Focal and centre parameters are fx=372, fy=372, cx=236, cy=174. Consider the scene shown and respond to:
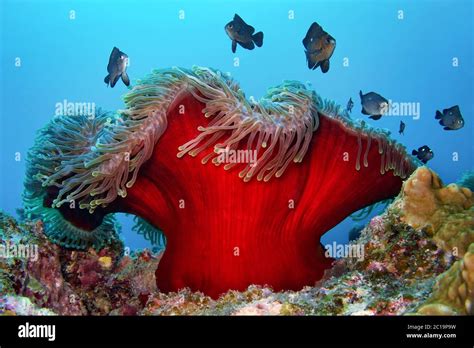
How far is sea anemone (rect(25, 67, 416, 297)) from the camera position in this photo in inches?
111

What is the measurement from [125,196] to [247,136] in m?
1.12

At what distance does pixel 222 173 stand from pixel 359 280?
124cm

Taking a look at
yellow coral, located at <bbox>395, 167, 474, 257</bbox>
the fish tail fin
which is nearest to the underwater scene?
yellow coral, located at <bbox>395, 167, 474, 257</bbox>

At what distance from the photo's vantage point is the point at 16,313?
202cm

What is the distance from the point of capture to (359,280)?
2.41 metres

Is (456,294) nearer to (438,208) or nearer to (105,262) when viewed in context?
(438,208)

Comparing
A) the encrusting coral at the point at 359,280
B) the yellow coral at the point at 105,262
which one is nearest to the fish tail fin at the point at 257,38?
the encrusting coral at the point at 359,280

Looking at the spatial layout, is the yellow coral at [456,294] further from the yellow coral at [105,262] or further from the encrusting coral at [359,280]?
the yellow coral at [105,262]

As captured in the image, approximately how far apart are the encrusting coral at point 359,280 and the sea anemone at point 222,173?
288mm

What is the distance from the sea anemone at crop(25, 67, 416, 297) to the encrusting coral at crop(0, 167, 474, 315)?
288 millimetres

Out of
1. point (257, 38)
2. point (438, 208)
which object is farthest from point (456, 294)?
point (257, 38)

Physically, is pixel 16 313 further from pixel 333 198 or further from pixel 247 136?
pixel 333 198

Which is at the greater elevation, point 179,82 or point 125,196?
point 179,82

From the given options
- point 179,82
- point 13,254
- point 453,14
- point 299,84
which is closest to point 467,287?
point 299,84
